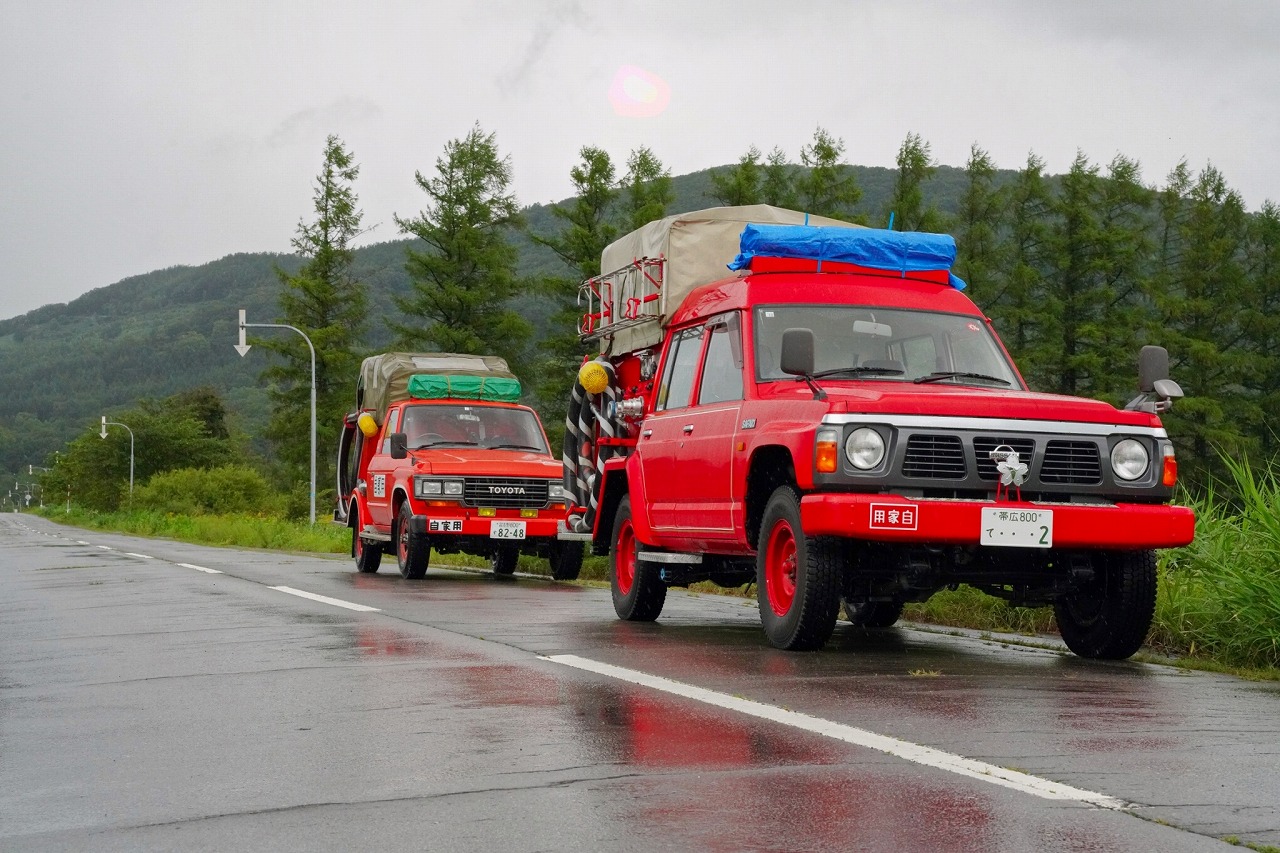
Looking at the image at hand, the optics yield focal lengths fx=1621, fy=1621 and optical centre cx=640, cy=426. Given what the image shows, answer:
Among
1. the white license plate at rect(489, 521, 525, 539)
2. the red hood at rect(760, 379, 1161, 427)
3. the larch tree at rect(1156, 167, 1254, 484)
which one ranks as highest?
the larch tree at rect(1156, 167, 1254, 484)

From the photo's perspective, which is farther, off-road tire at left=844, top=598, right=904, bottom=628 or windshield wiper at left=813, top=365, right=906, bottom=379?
off-road tire at left=844, top=598, right=904, bottom=628

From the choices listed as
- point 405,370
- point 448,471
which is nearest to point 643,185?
point 405,370

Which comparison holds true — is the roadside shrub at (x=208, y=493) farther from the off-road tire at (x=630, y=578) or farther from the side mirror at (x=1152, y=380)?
the side mirror at (x=1152, y=380)

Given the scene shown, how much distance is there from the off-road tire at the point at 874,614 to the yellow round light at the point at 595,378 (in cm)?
268

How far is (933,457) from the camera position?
8.79 meters

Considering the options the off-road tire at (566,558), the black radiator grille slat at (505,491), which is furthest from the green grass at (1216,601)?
the black radiator grille slat at (505,491)

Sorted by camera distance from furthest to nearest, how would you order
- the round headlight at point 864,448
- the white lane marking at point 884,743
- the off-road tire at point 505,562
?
the off-road tire at point 505,562, the round headlight at point 864,448, the white lane marking at point 884,743

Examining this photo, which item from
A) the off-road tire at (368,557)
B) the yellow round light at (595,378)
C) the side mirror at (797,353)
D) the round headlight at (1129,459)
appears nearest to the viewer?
the round headlight at (1129,459)

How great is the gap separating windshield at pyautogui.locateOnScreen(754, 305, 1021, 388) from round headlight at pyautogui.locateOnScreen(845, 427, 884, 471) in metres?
1.26

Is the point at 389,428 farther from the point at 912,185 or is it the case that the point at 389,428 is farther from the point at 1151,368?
the point at 912,185

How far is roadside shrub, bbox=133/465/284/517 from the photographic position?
83125 millimetres

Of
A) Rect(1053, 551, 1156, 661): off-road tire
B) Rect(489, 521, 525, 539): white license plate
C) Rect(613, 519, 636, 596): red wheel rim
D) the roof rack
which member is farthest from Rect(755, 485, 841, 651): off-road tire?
Rect(489, 521, 525, 539): white license plate

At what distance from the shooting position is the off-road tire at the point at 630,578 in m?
11.9

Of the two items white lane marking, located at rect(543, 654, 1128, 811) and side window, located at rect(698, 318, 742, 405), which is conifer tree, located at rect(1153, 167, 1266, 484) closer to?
side window, located at rect(698, 318, 742, 405)
